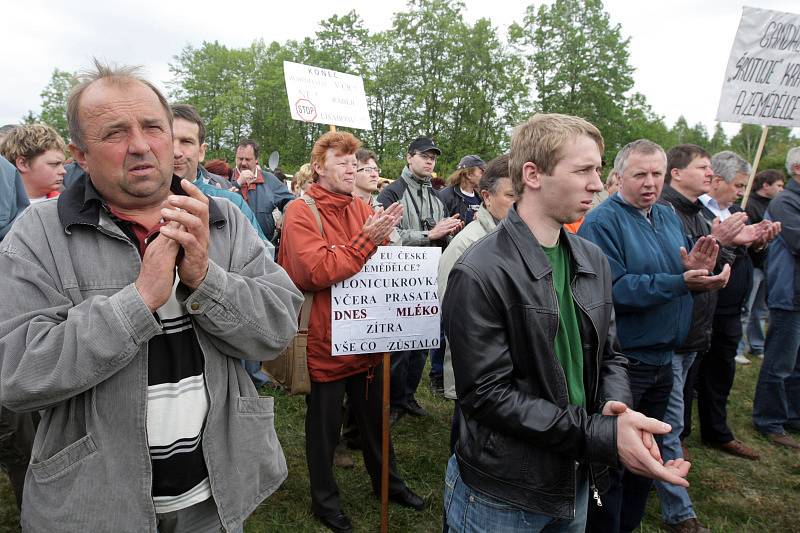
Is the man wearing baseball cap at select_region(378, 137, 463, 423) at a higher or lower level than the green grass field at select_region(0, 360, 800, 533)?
higher

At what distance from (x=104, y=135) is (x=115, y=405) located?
827 mm

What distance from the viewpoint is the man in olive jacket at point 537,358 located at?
1774mm

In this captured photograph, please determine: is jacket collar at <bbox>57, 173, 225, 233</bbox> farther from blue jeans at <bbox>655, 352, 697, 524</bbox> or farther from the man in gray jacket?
blue jeans at <bbox>655, 352, 697, 524</bbox>

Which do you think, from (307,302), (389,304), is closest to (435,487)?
(389,304)

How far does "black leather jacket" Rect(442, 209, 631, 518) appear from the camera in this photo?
1802 millimetres

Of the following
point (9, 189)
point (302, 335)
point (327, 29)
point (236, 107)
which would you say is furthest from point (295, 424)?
point (236, 107)

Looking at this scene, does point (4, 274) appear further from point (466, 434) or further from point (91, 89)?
point (466, 434)

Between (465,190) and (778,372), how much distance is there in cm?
415

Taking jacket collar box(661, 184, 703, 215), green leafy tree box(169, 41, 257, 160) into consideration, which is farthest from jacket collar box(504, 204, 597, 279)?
green leafy tree box(169, 41, 257, 160)

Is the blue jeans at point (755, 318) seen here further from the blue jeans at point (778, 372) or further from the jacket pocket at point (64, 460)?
the jacket pocket at point (64, 460)

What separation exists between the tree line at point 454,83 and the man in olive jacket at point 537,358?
26910 millimetres

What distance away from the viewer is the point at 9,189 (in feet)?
10.9

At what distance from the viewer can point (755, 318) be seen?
7738mm

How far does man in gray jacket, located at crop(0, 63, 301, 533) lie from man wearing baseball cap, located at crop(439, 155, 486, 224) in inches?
213
